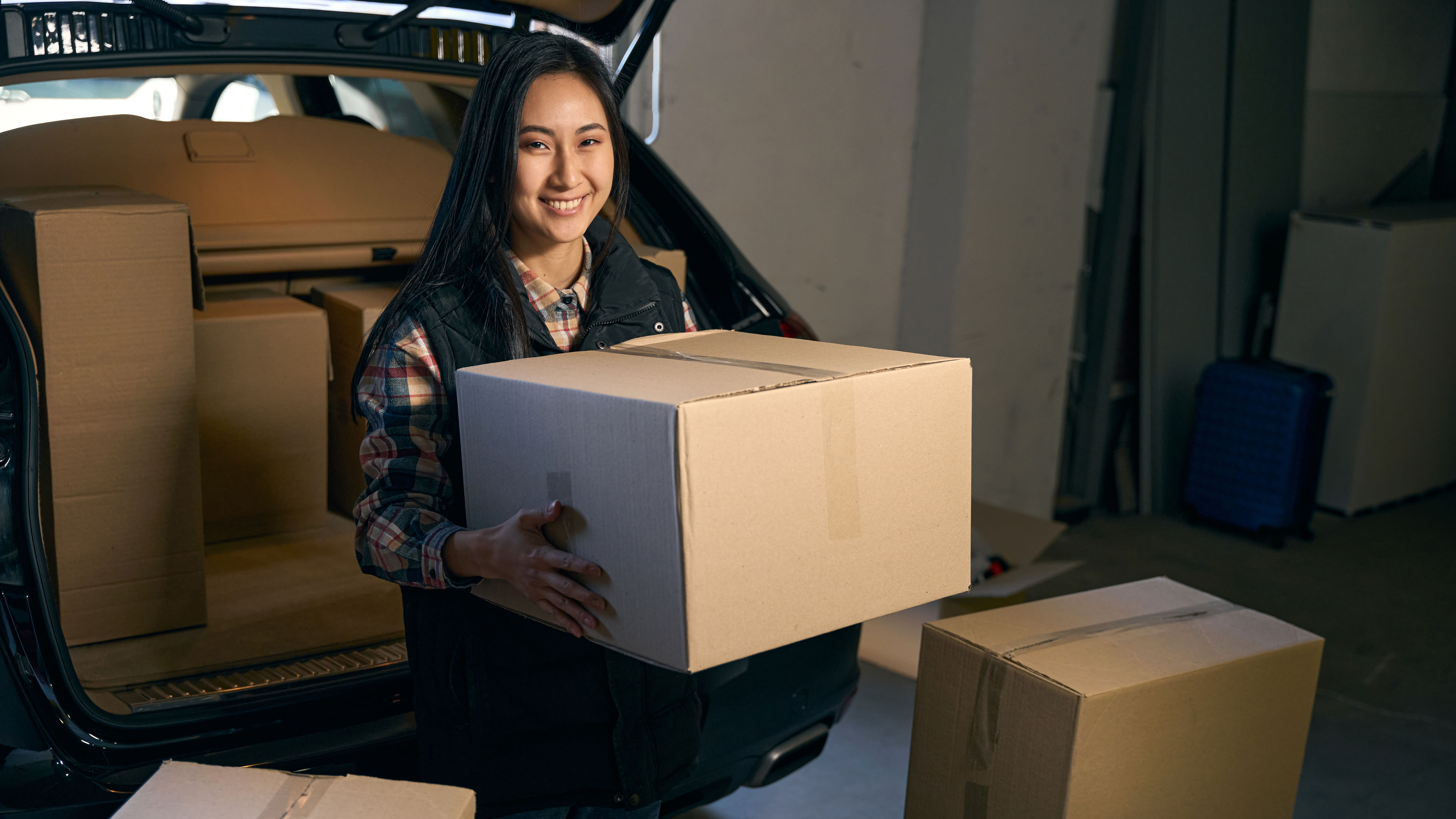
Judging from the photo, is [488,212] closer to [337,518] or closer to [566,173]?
[566,173]

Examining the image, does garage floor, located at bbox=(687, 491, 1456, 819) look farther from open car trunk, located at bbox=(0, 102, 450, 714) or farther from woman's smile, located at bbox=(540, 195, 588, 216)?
woman's smile, located at bbox=(540, 195, 588, 216)

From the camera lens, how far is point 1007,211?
3803 mm

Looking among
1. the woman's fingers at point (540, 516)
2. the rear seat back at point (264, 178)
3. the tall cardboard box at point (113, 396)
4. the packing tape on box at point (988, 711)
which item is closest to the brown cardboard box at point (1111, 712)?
the packing tape on box at point (988, 711)

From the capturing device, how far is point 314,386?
219 cm

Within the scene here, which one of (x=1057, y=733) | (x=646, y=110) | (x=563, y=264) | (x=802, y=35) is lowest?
(x=1057, y=733)

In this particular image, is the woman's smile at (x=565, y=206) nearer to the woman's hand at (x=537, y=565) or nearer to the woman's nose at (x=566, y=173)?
the woman's nose at (x=566, y=173)

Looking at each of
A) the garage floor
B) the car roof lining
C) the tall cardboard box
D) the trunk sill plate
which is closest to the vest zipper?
the trunk sill plate

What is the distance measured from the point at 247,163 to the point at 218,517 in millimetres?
691

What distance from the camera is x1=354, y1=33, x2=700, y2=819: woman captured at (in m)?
1.20

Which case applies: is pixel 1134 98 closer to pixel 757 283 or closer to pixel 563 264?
pixel 757 283

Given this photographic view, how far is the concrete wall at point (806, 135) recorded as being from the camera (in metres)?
3.30

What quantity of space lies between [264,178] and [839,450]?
1.63 m

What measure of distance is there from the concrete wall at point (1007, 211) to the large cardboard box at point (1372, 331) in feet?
3.25

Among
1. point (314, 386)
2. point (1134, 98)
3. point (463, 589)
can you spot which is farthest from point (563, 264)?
point (1134, 98)
